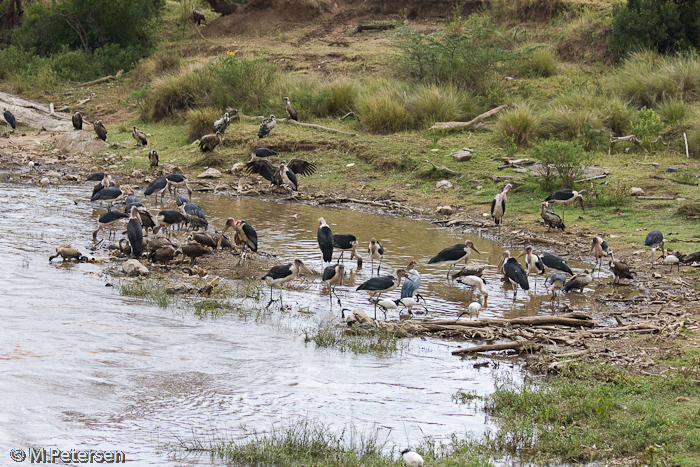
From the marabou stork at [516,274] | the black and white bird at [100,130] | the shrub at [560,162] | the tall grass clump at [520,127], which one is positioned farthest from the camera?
the black and white bird at [100,130]

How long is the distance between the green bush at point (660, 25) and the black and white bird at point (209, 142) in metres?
11.5

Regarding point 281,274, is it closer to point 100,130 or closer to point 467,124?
point 467,124

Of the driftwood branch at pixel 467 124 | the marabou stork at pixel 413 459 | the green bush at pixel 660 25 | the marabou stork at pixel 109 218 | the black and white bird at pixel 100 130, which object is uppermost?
the green bush at pixel 660 25

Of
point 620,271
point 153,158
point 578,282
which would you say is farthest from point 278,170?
point 620,271

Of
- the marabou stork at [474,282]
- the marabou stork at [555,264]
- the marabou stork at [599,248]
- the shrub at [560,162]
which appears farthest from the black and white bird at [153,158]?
the marabou stork at [599,248]

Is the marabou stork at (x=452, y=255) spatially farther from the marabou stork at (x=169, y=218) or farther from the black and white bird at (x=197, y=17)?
the black and white bird at (x=197, y=17)

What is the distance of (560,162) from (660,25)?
330 inches

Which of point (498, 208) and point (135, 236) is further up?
point (135, 236)

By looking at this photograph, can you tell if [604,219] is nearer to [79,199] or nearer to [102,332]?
[102,332]

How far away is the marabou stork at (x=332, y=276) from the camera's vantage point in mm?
8938

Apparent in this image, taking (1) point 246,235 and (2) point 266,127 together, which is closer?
(1) point 246,235

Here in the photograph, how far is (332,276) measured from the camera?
9.03 meters

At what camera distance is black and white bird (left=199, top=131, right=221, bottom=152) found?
53.9ft

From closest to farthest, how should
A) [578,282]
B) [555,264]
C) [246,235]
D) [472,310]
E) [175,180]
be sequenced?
[472,310] → [578,282] → [555,264] → [246,235] → [175,180]
